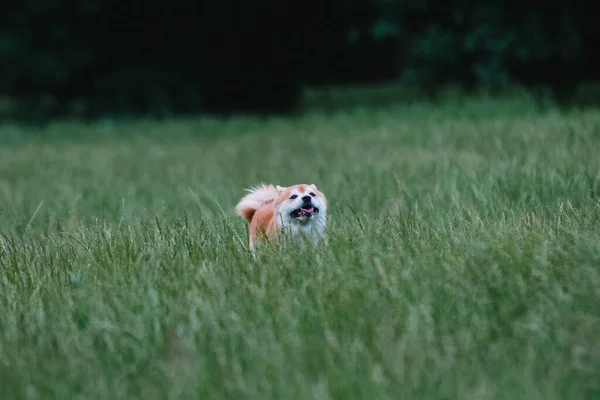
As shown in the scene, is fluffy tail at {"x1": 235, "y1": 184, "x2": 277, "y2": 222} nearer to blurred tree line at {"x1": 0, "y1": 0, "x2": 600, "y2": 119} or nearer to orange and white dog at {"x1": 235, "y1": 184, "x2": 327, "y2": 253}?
orange and white dog at {"x1": 235, "y1": 184, "x2": 327, "y2": 253}

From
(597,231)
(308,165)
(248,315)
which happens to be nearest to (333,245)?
(248,315)

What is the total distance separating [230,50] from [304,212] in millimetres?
18881

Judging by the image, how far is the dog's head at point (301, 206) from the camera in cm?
449

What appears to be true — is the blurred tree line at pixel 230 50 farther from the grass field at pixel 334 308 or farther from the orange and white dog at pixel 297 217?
the orange and white dog at pixel 297 217

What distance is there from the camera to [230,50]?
898 inches

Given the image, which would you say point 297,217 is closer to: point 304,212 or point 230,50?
point 304,212

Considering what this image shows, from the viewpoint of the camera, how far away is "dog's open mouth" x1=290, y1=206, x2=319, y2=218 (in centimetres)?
450

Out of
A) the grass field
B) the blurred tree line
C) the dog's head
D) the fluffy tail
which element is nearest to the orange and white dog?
the dog's head

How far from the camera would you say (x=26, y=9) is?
2164cm

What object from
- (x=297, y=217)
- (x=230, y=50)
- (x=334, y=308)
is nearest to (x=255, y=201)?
(x=297, y=217)

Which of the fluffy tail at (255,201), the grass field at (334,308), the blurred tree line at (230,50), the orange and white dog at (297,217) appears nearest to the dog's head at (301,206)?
the orange and white dog at (297,217)

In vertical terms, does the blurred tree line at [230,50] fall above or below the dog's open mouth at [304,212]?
above

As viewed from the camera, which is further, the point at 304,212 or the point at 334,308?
the point at 304,212

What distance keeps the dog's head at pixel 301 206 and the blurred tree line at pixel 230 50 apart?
14.8 meters
